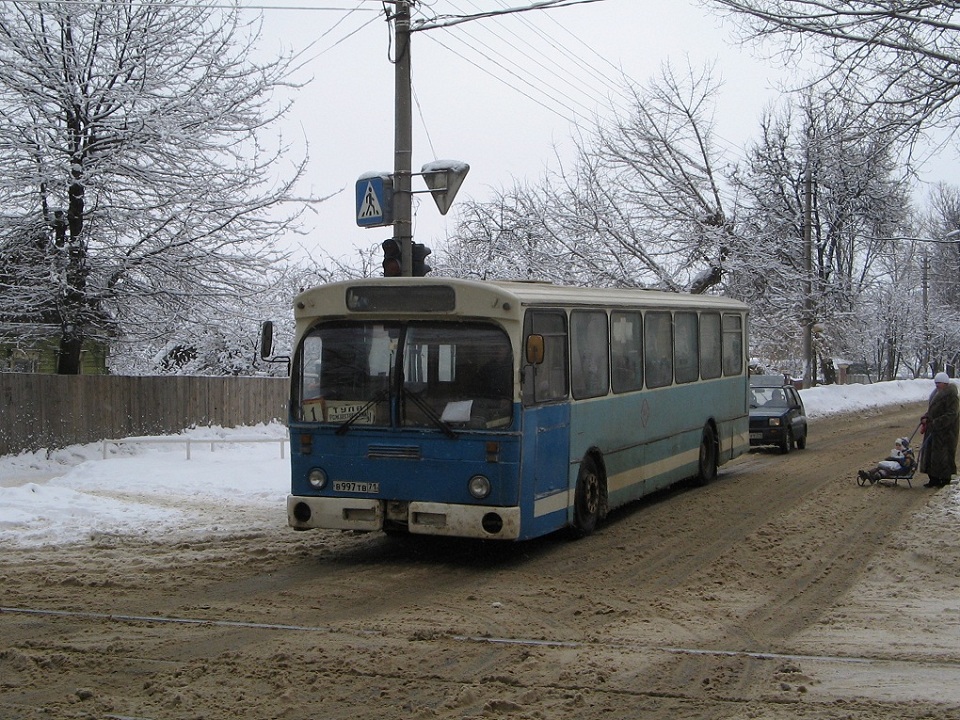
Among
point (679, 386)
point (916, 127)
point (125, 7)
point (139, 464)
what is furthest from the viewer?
point (125, 7)

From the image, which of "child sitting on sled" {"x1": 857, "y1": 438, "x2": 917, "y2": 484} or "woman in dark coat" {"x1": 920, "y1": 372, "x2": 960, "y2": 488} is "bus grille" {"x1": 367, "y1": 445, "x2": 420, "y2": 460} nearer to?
"child sitting on sled" {"x1": 857, "y1": 438, "x2": 917, "y2": 484}

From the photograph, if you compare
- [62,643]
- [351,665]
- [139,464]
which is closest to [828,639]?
[351,665]

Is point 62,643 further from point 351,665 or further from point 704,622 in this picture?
point 704,622

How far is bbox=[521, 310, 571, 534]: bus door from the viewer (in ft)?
35.2

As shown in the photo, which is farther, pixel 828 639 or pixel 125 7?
pixel 125 7

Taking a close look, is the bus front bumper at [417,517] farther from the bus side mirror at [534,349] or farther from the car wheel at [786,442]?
the car wheel at [786,442]

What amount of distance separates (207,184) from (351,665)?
54.5 ft

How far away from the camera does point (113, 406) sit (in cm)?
2303

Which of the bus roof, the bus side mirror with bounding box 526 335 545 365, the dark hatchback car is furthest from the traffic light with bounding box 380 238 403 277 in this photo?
the dark hatchback car

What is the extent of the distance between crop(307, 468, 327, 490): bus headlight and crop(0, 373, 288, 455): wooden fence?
1106 centimetres

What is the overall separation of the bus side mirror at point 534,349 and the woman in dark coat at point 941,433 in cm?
841

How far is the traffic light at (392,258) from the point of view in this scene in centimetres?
1520

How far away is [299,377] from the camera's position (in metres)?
11.3

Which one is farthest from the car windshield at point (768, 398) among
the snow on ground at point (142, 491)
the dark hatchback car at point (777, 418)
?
the snow on ground at point (142, 491)
